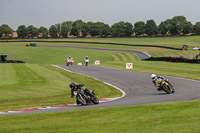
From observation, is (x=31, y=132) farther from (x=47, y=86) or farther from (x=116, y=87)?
(x=116, y=87)

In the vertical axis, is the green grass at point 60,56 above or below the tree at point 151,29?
below

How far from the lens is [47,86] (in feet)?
69.8

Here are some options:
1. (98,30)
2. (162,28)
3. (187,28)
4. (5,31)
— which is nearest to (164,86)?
(187,28)

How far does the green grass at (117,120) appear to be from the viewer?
8555 mm

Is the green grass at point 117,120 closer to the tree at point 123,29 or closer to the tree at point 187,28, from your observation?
the tree at point 187,28

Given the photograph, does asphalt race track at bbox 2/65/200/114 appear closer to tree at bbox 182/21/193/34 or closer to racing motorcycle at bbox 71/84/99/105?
racing motorcycle at bbox 71/84/99/105

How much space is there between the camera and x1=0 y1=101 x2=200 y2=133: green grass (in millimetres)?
8555

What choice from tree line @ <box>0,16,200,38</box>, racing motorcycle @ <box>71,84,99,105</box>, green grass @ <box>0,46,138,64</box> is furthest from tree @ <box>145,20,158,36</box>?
racing motorcycle @ <box>71,84,99,105</box>

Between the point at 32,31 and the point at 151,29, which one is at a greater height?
the point at 151,29

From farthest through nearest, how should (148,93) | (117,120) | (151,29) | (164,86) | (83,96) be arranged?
(151,29) < (148,93) < (164,86) < (83,96) < (117,120)

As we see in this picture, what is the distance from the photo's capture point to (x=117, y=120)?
9805 mm

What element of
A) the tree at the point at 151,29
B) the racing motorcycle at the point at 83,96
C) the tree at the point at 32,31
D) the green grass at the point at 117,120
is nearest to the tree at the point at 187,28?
the tree at the point at 151,29

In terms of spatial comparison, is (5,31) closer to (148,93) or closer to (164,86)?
(148,93)

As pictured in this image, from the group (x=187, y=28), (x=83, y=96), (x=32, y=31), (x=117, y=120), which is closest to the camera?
(x=117, y=120)
